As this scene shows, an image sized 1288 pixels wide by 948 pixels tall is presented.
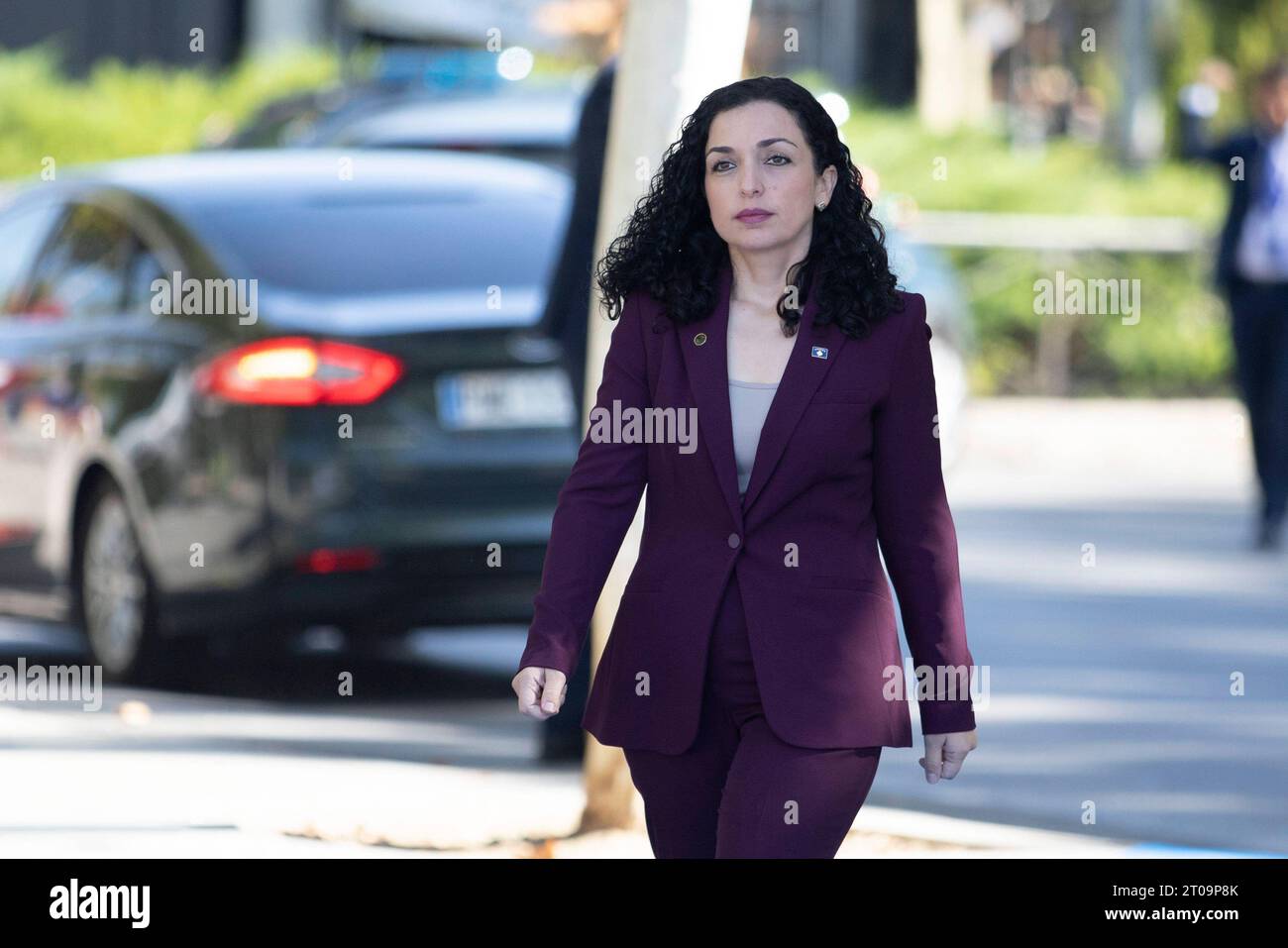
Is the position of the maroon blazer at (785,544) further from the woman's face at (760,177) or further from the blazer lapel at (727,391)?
the woman's face at (760,177)

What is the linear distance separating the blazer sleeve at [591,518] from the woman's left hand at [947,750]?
57cm

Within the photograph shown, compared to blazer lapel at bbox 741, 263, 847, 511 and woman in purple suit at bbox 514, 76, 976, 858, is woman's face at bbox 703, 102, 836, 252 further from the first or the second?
blazer lapel at bbox 741, 263, 847, 511

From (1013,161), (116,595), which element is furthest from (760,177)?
(1013,161)

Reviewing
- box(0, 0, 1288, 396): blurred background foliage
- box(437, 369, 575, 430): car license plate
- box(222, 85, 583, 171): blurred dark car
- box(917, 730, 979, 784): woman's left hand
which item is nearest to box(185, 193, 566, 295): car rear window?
box(437, 369, 575, 430): car license plate

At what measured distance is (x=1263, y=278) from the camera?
475 inches

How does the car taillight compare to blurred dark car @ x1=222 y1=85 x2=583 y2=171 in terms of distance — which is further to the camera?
blurred dark car @ x1=222 y1=85 x2=583 y2=171

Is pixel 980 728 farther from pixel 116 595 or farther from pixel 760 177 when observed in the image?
pixel 760 177

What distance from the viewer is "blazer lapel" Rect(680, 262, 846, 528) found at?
4.11 metres

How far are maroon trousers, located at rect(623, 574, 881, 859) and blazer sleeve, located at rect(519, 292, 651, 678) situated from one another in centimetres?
22

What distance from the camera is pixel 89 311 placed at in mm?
8883

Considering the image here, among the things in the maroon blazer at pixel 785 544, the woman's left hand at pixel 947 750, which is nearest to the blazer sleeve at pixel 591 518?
the maroon blazer at pixel 785 544

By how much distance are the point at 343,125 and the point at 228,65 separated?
47.4 ft

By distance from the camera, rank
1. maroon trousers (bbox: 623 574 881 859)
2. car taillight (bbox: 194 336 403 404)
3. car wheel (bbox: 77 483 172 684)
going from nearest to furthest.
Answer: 1. maroon trousers (bbox: 623 574 881 859)
2. car taillight (bbox: 194 336 403 404)
3. car wheel (bbox: 77 483 172 684)
